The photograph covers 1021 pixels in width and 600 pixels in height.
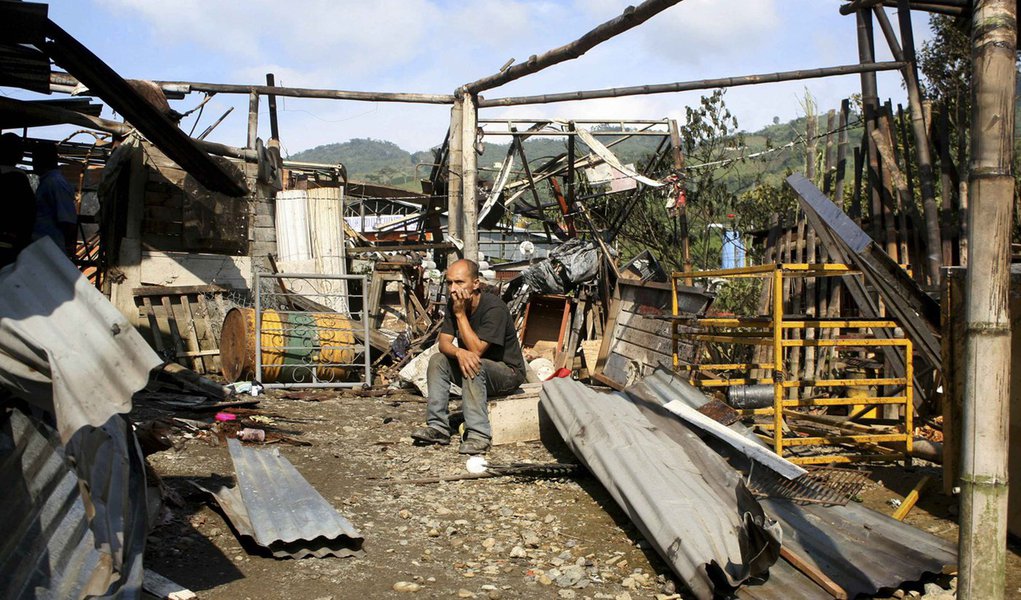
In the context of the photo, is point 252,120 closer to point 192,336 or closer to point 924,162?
point 192,336

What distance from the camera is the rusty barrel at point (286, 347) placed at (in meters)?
9.70

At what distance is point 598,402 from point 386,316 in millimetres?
8374

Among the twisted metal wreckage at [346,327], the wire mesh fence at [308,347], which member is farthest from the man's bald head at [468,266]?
the wire mesh fence at [308,347]

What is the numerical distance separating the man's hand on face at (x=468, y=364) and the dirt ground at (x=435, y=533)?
2.13ft

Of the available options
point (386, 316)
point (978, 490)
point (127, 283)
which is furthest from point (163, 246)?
point (978, 490)

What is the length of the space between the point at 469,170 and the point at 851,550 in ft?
24.4

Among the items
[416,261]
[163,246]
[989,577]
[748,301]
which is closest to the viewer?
[989,577]

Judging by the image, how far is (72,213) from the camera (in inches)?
275

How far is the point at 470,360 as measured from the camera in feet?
21.7

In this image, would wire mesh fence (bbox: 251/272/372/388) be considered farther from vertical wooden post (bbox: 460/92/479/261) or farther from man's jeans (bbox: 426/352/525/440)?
man's jeans (bbox: 426/352/525/440)

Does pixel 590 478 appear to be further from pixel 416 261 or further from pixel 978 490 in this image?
pixel 416 261

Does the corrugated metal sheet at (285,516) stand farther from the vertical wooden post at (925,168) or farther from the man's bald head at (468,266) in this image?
the vertical wooden post at (925,168)

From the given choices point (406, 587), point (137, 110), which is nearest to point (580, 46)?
point (137, 110)

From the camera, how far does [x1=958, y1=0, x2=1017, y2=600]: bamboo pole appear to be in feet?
8.13
